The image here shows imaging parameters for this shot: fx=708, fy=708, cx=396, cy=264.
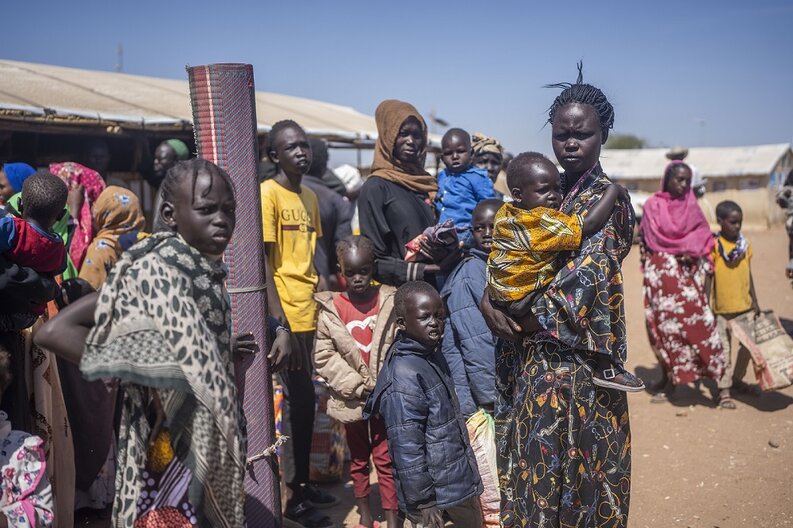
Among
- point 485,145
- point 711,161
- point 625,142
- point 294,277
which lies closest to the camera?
point 294,277

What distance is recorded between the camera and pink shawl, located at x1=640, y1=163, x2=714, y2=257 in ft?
21.9

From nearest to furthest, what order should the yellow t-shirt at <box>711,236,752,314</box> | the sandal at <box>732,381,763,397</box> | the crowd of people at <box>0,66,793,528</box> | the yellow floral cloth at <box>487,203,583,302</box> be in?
1. the crowd of people at <box>0,66,793,528</box>
2. the yellow floral cloth at <box>487,203,583,302</box>
3. the yellow t-shirt at <box>711,236,752,314</box>
4. the sandal at <box>732,381,763,397</box>

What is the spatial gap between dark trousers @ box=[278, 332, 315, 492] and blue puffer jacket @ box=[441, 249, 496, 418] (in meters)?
0.92

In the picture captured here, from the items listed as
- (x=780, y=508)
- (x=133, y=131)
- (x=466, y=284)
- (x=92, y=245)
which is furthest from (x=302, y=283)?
(x=133, y=131)

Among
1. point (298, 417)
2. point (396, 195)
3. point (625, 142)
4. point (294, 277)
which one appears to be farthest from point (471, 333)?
point (625, 142)

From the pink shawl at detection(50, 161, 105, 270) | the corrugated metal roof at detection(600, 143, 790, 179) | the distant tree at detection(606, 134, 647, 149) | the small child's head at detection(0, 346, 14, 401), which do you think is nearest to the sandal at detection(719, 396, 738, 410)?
the pink shawl at detection(50, 161, 105, 270)

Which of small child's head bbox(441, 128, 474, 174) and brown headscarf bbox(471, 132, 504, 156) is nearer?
small child's head bbox(441, 128, 474, 174)

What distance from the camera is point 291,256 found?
13.9 ft

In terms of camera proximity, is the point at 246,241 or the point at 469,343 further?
the point at 469,343

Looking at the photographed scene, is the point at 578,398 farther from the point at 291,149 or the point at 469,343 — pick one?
the point at 291,149

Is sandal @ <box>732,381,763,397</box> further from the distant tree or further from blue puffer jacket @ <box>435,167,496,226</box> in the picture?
the distant tree

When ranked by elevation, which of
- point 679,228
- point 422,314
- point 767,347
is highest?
point 679,228

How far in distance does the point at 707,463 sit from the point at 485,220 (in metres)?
2.77

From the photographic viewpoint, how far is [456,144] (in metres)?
4.78
